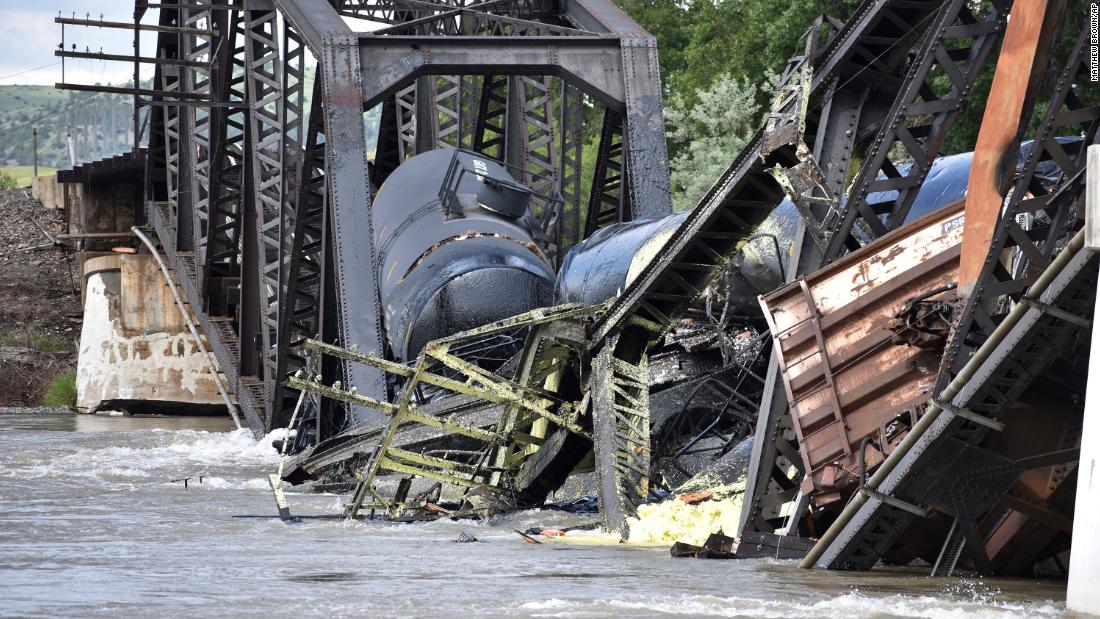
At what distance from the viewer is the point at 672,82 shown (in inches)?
2060

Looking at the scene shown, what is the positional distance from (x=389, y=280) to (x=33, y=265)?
1276 inches

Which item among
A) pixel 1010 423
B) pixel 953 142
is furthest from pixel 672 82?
pixel 1010 423

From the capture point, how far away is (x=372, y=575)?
10.9 meters

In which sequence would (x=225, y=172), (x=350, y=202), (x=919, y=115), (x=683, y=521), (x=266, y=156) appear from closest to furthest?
(x=919, y=115) → (x=683, y=521) → (x=350, y=202) → (x=266, y=156) → (x=225, y=172)

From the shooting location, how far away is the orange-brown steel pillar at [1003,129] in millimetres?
10969

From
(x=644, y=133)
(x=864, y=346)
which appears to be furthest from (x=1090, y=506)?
(x=644, y=133)

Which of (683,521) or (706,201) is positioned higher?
(706,201)

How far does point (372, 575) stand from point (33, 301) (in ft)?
141

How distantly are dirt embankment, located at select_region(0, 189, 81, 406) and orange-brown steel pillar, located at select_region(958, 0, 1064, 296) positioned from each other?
125 feet

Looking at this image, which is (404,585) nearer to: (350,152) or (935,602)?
(935,602)

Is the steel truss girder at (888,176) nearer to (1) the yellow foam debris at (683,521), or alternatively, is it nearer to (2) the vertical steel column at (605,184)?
(1) the yellow foam debris at (683,521)

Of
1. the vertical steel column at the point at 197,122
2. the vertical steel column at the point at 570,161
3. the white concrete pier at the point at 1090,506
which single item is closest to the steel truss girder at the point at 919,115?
the white concrete pier at the point at 1090,506

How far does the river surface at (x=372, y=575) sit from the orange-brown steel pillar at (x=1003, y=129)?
2305mm

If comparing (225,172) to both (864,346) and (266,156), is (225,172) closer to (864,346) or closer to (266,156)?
(266,156)
